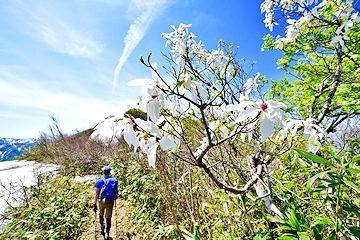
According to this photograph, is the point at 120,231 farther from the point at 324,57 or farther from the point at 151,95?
the point at 324,57

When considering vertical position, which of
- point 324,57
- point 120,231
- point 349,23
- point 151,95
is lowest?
point 120,231

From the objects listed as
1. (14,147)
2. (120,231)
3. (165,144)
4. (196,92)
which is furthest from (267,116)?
(14,147)

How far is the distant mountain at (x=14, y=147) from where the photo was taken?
34.2 ft

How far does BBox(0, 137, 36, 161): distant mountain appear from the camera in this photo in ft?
34.2

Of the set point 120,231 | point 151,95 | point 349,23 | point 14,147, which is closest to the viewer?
point 151,95

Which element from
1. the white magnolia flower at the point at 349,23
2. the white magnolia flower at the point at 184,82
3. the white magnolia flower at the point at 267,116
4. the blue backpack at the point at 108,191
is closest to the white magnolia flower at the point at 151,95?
the white magnolia flower at the point at 184,82

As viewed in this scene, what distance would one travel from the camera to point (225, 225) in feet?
5.74

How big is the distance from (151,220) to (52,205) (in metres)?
2.21

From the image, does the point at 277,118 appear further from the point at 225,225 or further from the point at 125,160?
the point at 125,160

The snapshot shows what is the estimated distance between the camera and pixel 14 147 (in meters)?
30.7

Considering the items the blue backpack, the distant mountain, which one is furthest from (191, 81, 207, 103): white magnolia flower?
the distant mountain

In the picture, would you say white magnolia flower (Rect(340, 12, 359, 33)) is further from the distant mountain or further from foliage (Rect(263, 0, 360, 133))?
the distant mountain

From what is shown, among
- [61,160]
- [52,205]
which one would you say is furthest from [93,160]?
[52,205]

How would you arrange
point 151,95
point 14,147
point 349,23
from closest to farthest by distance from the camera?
1. point 151,95
2. point 349,23
3. point 14,147
